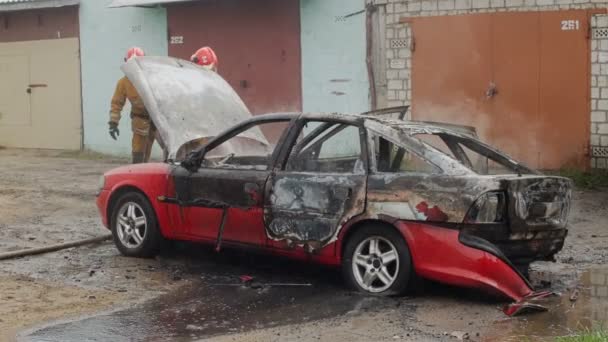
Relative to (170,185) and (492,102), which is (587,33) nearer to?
(492,102)

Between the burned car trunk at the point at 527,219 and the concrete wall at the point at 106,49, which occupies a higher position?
the concrete wall at the point at 106,49

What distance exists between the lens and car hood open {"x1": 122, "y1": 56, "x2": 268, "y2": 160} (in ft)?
30.1

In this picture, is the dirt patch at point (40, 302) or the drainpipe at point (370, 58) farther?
the drainpipe at point (370, 58)

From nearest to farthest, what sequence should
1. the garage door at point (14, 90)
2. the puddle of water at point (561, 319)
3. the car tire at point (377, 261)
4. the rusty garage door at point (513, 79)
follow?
the puddle of water at point (561, 319) < the car tire at point (377, 261) < the rusty garage door at point (513, 79) < the garage door at point (14, 90)

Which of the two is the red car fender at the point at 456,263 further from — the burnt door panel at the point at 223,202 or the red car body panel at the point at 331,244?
the burnt door panel at the point at 223,202

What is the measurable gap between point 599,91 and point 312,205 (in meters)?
7.32

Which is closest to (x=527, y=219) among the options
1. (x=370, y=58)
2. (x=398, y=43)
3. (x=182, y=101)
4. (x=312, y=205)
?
(x=312, y=205)

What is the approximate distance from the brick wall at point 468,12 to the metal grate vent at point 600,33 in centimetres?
3

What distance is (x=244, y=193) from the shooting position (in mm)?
7922

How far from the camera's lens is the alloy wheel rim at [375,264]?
7.16 metres

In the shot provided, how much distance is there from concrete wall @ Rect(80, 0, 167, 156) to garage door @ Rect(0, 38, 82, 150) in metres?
0.29

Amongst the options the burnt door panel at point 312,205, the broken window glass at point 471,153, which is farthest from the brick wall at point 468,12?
the burnt door panel at point 312,205

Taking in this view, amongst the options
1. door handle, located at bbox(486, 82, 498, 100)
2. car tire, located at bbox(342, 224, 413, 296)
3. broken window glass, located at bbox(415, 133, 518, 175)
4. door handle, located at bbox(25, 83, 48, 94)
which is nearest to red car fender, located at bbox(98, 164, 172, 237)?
car tire, located at bbox(342, 224, 413, 296)

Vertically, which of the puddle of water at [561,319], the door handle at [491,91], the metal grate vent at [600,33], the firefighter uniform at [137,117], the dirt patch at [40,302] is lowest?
the puddle of water at [561,319]
